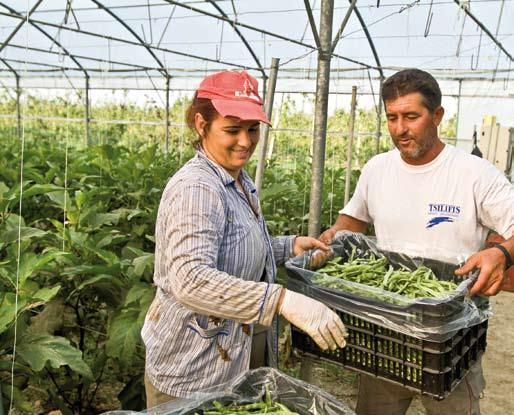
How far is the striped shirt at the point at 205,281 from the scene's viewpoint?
1.90 metres

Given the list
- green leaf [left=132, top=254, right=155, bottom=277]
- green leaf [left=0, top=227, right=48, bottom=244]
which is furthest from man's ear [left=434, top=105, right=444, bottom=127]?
green leaf [left=0, top=227, right=48, bottom=244]

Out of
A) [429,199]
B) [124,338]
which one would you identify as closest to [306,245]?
[429,199]

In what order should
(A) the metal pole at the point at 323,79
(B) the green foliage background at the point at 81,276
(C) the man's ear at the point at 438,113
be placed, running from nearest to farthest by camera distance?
(B) the green foliage background at the point at 81,276 → (C) the man's ear at the point at 438,113 → (A) the metal pole at the point at 323,79

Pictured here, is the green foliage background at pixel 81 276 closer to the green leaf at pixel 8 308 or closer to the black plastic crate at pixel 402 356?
the green leaf at pixel 8 308

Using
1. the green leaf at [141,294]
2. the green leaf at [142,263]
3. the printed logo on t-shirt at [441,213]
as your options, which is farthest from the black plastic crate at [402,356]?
the green leaf at [142,263]

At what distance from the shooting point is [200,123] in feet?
7.25

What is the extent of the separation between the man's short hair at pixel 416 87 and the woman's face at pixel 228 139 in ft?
2.81

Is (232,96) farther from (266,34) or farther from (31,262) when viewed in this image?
(266,34)

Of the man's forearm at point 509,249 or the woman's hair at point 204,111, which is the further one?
the man's forearm at point 509,249

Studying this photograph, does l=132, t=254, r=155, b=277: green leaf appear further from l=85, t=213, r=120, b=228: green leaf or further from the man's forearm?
the man's forearm

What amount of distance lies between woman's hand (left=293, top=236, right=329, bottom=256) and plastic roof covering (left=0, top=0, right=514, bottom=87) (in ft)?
26.0

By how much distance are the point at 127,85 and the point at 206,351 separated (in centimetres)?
1774

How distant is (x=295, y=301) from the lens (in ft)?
6.21

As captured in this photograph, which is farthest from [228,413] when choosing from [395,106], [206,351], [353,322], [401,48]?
[401,48]
